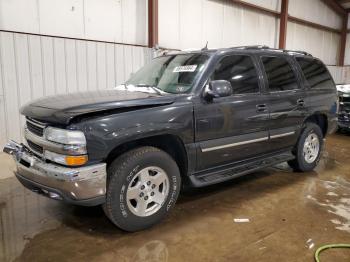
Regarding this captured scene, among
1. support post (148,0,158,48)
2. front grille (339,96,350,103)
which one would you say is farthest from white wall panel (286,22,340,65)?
support post (148,0,158,48)

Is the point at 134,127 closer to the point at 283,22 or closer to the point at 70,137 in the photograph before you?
the point at 70,137

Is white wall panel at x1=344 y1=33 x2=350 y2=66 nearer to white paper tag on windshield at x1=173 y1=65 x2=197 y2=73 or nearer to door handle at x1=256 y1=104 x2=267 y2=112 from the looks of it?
door handle at x1=256 y1=104 x2=267 y2=112

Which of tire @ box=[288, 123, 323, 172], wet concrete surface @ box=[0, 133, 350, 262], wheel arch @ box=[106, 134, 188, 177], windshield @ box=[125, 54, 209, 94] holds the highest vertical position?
windshield @ box=[125, 54, 209, 94]

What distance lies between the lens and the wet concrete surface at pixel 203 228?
2.59 metres

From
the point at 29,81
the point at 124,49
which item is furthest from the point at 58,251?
the point at 124,49

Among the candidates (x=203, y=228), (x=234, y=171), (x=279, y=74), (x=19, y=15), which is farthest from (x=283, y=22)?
(x=203, y=228)

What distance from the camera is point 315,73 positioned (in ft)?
15.5

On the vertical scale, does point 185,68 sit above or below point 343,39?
below

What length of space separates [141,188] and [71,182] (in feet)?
2.17

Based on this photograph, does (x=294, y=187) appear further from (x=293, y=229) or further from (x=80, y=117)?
(x=80, y=117)

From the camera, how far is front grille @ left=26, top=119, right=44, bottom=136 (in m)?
2.75

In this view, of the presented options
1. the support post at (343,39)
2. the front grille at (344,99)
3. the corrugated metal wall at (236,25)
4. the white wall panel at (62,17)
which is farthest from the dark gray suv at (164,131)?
the support post at (343,39)

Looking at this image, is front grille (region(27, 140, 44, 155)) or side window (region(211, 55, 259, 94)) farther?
side window (region(211, 55, 259, 94))

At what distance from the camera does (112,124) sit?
2.57 meters
